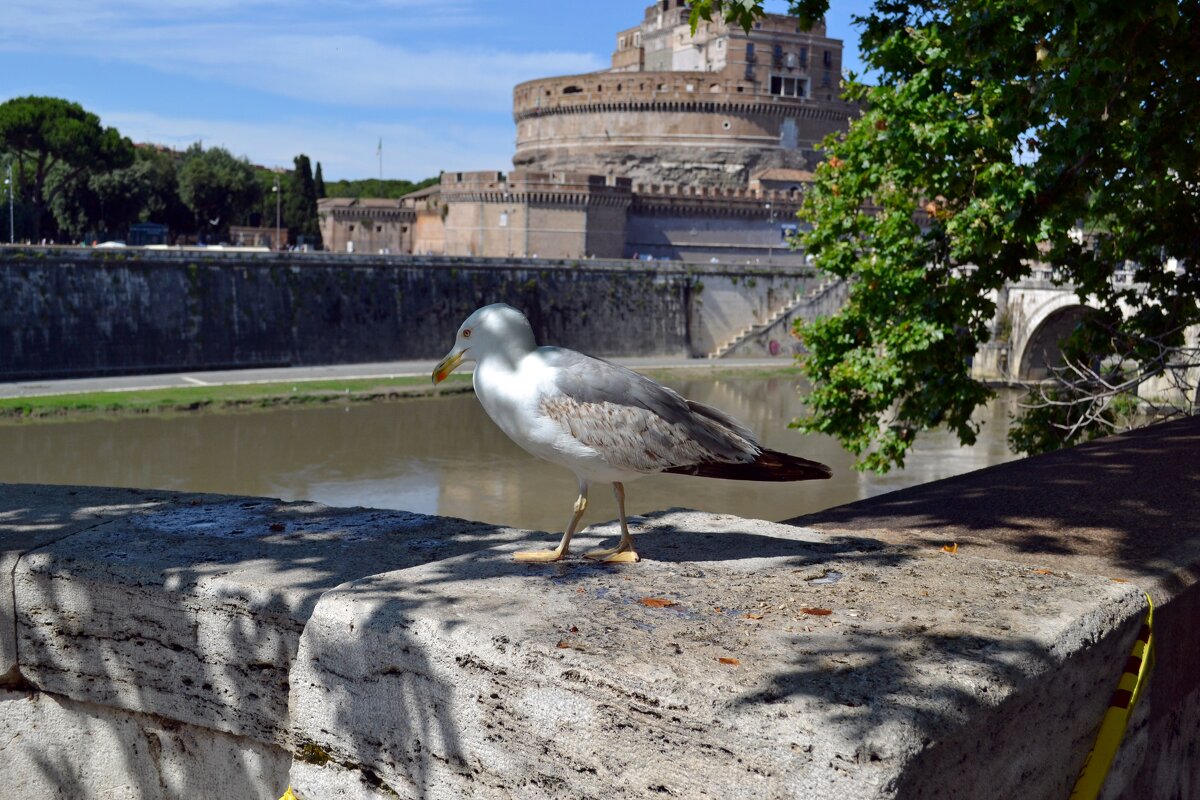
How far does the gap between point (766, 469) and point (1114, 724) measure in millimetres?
857

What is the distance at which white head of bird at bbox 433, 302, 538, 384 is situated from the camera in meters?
2.49

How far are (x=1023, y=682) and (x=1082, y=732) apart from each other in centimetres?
31

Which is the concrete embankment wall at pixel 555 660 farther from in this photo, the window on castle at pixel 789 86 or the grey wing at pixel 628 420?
the window on castle at pixel 789 86

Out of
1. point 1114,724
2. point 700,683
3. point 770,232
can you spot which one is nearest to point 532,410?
point 700,683

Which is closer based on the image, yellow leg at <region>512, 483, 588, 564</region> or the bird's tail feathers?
yellow leg at <region>512, 483, 588, 564</region>

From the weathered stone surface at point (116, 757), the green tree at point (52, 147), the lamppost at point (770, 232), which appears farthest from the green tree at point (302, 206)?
the weathered stone surface at point (116, 757)

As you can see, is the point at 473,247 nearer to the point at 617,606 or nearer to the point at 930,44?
the point at 930,44

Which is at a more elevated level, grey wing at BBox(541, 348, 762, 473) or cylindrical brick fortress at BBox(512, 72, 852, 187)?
cylindrical brick fortress at BBox(512, 72, 852, 187)

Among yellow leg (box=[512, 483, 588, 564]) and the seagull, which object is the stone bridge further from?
yellow leg (box=[512, 483, 588, 564])

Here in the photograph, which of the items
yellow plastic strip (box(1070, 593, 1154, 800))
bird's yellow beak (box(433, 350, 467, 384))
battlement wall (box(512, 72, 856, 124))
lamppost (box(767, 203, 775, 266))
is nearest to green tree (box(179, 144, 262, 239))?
battlement wall (box(512, 72, 856, 124))

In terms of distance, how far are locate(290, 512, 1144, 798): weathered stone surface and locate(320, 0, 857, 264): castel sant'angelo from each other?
142 feet

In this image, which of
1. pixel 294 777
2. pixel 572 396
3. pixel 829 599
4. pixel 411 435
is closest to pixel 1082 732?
pixel 829 599

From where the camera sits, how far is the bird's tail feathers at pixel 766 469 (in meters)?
2.58

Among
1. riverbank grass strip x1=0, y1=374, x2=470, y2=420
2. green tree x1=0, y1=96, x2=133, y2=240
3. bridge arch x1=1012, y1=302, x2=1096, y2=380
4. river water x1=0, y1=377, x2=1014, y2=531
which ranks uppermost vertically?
green tree x1=0, y1=96, x2=133, y2=240
